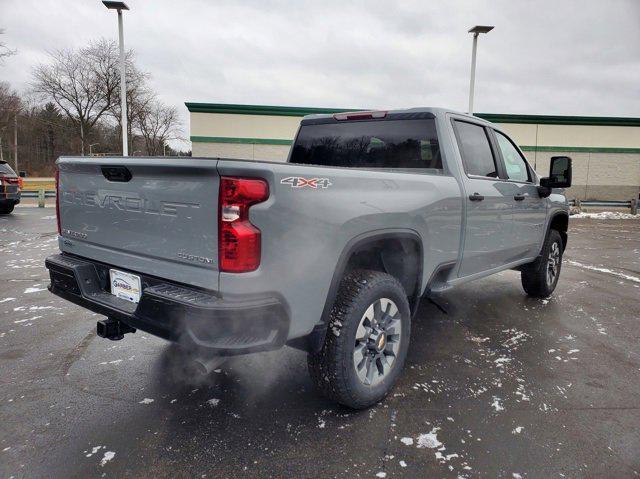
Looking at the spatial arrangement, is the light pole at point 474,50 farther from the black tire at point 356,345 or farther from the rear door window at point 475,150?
the black tire at point 356,345

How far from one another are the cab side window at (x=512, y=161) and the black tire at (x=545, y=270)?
916mm

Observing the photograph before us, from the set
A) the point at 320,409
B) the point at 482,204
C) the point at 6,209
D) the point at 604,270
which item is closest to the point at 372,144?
the point at 482,204

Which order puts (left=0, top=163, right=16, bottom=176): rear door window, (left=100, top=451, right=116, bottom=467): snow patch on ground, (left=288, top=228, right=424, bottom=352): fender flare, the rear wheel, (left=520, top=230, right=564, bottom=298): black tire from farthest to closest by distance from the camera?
the rear wheel → (left=0, top=163, right=16, bottom=176): rear door window → (left=520, top=230, right=564, bottom=298): black tire → (left=288, top=228, right=424, bottom=352): fender flare → (left=100, top=451, right=116, bottom=467): snow patch on ground

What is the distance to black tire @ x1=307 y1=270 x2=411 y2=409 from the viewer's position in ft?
8.43

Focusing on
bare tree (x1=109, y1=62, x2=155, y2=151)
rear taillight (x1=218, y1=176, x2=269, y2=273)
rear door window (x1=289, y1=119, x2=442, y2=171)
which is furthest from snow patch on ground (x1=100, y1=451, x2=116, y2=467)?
bare tree (x1=109, y1=62, x2=155, y2=151)

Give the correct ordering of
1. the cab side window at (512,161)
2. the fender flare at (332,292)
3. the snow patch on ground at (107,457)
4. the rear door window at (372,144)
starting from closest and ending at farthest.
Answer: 1. the snow patch on ground at (107,457)
2. the fender flare at (332,292)
3. the rear door window at (372,144)
4. the cab side window at (512,161)

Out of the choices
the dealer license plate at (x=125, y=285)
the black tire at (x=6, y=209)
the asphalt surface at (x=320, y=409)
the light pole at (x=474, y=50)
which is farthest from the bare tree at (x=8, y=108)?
the dealer license plate at (x=125, y=285)

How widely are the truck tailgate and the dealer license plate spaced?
5 cm

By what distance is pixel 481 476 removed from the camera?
2244 mm

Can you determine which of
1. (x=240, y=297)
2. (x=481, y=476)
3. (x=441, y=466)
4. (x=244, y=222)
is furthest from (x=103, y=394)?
(x=481, y=476)

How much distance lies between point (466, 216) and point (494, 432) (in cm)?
156

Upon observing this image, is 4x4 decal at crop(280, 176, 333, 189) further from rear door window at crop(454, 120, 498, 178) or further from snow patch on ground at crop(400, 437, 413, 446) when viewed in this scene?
rear door window at crop(454, 120, 498, 178)

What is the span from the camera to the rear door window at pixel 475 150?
3.72m

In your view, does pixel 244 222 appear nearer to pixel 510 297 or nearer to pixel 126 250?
pixel 126 250
